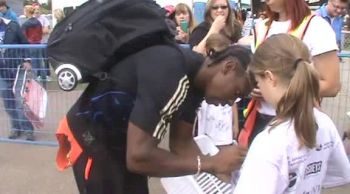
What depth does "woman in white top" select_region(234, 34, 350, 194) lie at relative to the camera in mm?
1811

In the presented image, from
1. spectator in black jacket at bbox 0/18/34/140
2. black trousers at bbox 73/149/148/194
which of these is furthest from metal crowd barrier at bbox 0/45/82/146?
black trousers at bbox 73/149/148/194

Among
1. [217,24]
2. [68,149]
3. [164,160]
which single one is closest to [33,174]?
[217,24]

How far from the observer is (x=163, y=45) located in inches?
77.1

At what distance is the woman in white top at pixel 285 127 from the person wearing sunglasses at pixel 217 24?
2.44 meters

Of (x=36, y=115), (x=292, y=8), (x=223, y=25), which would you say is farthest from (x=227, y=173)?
(x=36, y=115)

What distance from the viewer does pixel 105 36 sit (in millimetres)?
1919

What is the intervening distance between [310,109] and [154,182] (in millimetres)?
3043

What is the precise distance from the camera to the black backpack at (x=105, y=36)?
192cm

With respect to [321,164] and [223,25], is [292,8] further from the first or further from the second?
[223,25]

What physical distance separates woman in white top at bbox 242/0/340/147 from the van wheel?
956mm

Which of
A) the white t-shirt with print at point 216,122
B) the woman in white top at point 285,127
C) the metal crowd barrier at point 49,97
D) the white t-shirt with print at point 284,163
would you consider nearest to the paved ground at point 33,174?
the metal crowd barrier at point 49,97

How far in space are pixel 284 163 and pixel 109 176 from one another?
736 mm

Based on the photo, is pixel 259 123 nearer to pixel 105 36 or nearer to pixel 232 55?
pixel 232 55

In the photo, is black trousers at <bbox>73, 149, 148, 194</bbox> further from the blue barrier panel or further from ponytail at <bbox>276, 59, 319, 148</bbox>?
the blue barrier panel
